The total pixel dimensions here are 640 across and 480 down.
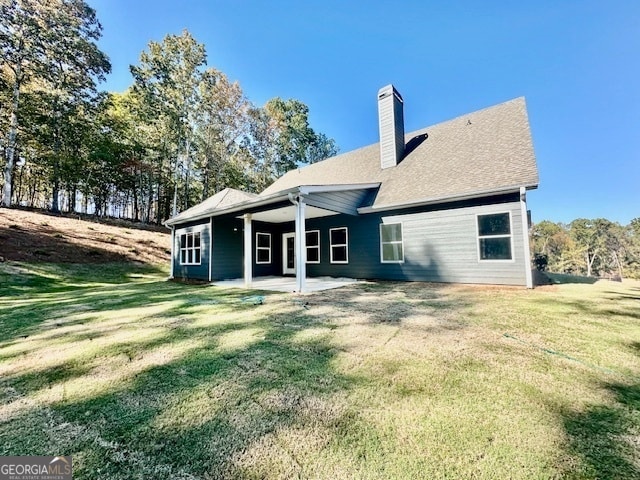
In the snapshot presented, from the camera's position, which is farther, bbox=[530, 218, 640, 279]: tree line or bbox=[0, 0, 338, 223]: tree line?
bbox=[530, 218, 640, 279]: tree line

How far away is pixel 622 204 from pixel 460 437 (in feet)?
195

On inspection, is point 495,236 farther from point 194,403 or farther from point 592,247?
point 592,247

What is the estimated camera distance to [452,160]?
29.3ft

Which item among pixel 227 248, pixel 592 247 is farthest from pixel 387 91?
pixel 592 247

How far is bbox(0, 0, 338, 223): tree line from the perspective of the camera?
16.8 meters

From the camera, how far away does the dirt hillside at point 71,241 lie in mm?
11952

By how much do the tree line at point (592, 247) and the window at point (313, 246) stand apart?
3984cm

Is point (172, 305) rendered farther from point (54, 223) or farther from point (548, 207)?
point (548, 207)

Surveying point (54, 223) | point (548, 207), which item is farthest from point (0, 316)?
point (548, 207)

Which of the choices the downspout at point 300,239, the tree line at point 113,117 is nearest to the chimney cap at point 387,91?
the downspout at point 300,239

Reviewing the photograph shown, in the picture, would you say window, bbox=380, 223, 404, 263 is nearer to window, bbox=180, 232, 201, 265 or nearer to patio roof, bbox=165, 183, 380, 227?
patio roof, bbox=165, 183, 380, 227

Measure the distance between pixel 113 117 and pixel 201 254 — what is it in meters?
18.1

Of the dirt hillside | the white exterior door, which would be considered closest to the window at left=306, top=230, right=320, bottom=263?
the white exterior door

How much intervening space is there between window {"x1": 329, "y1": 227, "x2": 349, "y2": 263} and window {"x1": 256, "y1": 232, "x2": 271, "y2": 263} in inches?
113
